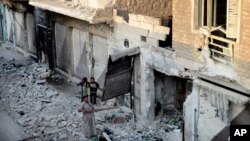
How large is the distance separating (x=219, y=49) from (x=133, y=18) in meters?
4.73

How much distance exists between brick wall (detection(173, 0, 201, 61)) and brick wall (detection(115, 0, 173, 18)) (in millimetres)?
4359

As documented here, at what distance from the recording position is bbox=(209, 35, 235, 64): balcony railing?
9258 millimetres

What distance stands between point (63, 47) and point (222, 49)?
1071cm

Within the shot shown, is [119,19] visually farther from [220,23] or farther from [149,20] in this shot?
[220,23]

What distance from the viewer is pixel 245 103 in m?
9.42

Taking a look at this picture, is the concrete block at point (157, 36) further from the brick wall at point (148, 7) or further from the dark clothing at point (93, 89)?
the dark clothing at point (93, 89)

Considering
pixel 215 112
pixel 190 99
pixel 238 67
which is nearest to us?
pixel 238 67

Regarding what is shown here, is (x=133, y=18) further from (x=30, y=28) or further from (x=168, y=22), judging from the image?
(x=30, y=28)

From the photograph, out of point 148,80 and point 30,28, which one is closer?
point 148,80

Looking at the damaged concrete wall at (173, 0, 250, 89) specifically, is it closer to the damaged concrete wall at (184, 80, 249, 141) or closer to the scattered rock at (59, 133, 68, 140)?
the damaged concrete wall at (184, 80, 249, 141)

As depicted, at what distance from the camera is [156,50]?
13172 mm

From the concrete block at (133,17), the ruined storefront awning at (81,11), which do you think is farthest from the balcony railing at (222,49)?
the ruined storefront awning at (81,11)

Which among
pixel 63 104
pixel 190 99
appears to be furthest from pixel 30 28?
pixel 190 99

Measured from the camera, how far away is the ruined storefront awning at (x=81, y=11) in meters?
14.9
